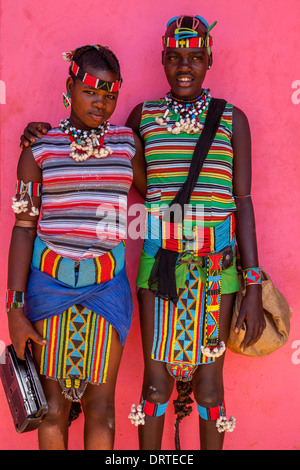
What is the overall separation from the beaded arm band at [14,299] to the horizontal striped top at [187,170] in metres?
0.88

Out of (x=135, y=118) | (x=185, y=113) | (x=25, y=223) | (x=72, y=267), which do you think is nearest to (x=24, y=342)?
(x=72, y=267)

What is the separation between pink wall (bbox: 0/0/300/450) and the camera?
11.2ft

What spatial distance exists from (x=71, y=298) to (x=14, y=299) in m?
0.29

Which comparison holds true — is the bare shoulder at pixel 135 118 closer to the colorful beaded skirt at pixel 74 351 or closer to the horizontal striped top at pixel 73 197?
the horizontal striped top at pixel 73 197

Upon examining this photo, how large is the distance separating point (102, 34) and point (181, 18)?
0.63 meters

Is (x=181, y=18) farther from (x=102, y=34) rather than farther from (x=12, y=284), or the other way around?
(x=12, y=284)

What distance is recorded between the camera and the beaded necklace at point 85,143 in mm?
2775

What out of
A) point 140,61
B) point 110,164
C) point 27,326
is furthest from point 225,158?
point 27,326

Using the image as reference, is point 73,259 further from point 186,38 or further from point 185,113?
point 186,38

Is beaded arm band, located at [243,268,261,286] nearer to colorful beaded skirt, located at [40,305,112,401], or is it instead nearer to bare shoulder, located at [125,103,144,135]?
colorful beaded skirt, located at [40,305,112,401]

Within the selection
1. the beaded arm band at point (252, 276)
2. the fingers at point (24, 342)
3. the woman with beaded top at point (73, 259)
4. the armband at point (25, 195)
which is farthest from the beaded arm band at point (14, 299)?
the beaded arm band at point (252, 276)

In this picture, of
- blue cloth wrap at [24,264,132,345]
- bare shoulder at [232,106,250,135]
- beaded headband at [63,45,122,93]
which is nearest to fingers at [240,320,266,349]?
blue cloth wrap at [24,264,132,345]

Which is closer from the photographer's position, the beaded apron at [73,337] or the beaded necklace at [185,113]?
the beaded apron at [73,337]
